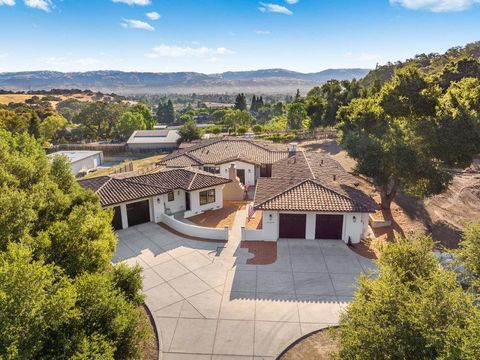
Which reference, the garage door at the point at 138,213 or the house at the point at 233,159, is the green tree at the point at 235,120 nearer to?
the house at the point at 233,159

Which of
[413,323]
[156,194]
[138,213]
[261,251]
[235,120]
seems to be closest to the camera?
[413,323]

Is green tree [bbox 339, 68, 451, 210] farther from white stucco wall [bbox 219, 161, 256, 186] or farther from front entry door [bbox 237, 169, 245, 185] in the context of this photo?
front entry door [bbox 237, 169, 245, 185]

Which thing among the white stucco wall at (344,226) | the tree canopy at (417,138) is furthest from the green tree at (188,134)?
the white stucco wall at (344,226)

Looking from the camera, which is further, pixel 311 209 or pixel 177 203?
pixel 177 203

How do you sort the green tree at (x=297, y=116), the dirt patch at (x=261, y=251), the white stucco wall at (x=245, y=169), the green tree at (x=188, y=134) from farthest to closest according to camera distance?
the green tree at (x=297, y=116) < the green tree at (x=188, y=134) < the white stucco wall at (x=245, y=169) < the dirt patch at (x=261, y=251)

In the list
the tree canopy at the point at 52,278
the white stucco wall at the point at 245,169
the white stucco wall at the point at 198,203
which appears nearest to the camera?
the tree canopy at the point at 52,278

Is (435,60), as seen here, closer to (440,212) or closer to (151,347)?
(440,212)

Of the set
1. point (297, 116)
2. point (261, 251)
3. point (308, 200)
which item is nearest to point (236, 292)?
point (261, 251)
